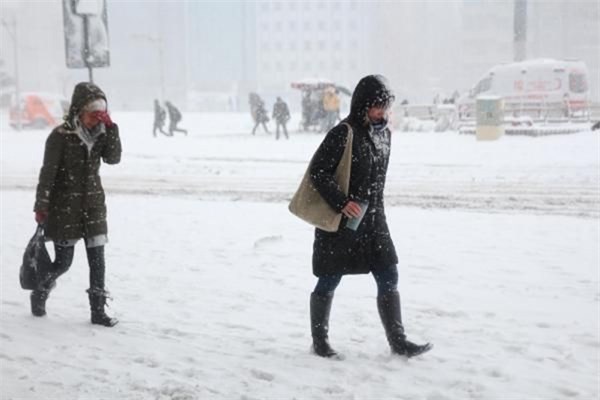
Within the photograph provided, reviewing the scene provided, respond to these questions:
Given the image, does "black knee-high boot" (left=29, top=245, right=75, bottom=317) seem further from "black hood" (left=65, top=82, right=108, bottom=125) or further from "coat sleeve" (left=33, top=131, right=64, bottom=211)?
"black hood" (left=65, top=82, right=108, bottom=125)

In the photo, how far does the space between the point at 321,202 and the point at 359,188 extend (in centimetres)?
22

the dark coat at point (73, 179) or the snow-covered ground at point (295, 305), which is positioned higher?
the dark coat at point (73, 179)

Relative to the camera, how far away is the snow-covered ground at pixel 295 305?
13.2ft

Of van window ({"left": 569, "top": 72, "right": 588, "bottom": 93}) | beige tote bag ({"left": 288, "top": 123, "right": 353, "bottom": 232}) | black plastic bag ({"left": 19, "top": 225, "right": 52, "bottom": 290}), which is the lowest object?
black plastic bag ({"left": 19, "top": 225, "right": 52, "bottom": 290})

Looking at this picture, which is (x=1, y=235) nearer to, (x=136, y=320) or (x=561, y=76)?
(x=136, y=320)

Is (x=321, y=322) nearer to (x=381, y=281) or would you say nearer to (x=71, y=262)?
(x=381, y=281)

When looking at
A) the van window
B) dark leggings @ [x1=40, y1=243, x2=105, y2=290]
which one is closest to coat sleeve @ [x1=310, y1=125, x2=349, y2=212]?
dark leggings @ [x1=40, y1=243, x2=105, y2=290]

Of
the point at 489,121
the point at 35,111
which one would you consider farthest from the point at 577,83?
the point at 35,111

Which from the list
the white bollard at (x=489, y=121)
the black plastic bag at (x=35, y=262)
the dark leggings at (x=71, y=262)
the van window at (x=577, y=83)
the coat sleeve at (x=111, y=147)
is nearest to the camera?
the coat sleeve at (x=111, y=147)

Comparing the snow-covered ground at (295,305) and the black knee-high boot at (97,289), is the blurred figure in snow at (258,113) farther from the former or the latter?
the black knee-high boot at (97,289)

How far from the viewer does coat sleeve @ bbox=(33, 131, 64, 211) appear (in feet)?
15.1

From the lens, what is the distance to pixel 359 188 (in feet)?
13.3

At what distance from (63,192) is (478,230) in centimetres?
495

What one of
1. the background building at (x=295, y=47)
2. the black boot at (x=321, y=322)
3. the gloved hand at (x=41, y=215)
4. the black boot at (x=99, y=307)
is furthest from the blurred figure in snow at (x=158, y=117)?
the background building at (x=295, y=47)
